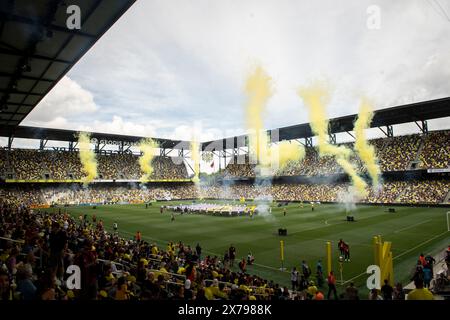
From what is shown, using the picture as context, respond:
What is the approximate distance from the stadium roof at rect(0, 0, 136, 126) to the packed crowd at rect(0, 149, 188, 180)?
52.3 metres

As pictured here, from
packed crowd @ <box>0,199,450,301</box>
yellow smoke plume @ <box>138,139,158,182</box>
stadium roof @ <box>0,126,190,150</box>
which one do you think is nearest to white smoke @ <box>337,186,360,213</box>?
packed crowd @ <box>0,199,450,301</box>

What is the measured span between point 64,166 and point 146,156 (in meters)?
21.0

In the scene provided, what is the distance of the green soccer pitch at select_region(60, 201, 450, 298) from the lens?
1822cm

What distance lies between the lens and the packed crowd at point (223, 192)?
4919 centimetres

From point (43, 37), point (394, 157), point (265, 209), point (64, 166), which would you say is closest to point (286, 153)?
point (394, 157)

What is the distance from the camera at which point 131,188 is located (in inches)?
2948

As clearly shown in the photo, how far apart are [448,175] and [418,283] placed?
52.5 meters

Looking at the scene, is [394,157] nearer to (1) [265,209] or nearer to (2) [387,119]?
(2) [387,119]

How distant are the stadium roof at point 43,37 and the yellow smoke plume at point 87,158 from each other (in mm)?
54371

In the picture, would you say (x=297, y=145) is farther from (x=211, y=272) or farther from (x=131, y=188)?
(x=211, y=272)

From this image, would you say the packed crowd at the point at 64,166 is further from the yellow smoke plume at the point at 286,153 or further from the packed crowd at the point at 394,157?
the packed crowd at the point at 394,157

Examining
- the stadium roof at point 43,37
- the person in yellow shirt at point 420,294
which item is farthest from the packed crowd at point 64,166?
the person in yellow shirt at point 420,294

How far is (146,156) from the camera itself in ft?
270

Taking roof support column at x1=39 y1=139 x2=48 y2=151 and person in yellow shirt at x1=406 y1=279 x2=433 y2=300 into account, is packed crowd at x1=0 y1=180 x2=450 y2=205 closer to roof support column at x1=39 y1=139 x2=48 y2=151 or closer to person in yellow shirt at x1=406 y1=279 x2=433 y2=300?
roof support column at x1=39 y1=139 x2=48 y2=151
